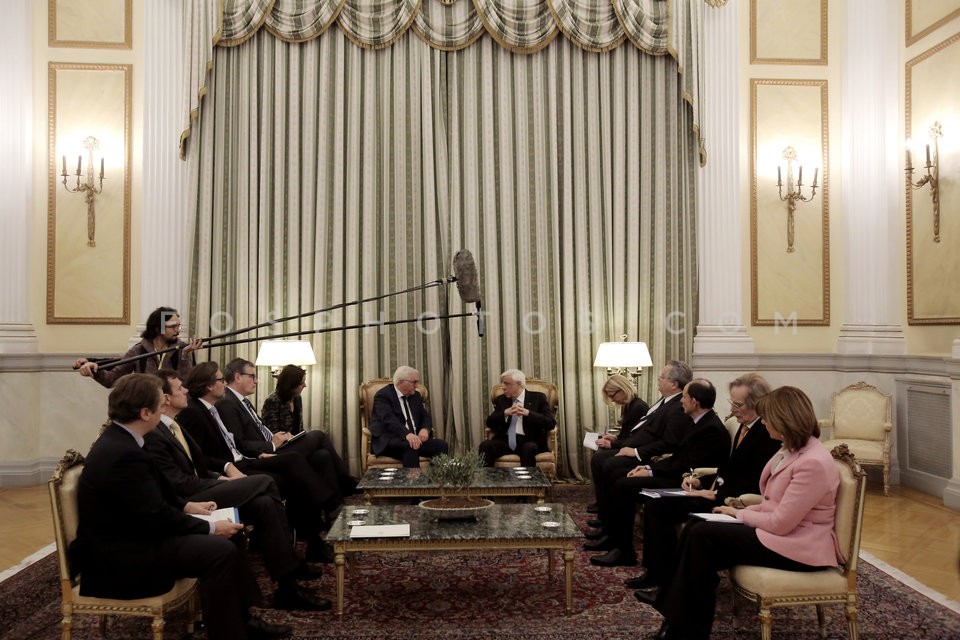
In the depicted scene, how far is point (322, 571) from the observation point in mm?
4863

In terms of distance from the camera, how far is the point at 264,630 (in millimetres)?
3762

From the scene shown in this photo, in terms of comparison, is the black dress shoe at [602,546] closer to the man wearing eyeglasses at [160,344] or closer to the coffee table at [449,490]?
the coffee table at [449,490]

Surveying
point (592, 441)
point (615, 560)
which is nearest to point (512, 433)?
point (592, 441)

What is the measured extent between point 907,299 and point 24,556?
6899mm

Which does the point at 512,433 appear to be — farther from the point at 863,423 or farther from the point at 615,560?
the point at 863,423

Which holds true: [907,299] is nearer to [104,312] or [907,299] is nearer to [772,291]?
[772,291]

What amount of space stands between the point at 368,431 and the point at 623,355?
213cm

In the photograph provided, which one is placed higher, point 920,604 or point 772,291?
point 772,291

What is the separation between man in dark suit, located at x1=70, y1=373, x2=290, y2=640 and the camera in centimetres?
321

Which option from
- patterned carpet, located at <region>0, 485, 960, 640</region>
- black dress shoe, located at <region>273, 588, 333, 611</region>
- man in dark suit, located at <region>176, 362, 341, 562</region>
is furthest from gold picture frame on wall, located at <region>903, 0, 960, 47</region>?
black dress shoe, located at <region>273, 588, 333, 611</region>

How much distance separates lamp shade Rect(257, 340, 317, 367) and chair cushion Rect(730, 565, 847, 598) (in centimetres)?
444


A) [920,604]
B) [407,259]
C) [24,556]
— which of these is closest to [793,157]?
[407,259]

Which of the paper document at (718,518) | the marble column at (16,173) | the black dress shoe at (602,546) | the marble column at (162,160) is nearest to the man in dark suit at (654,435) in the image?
the black dress shoe at (602,546)

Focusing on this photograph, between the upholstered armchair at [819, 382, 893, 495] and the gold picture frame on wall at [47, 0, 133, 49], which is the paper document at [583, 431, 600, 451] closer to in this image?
the upholstered armchair at [819, 382, 893, 495]
